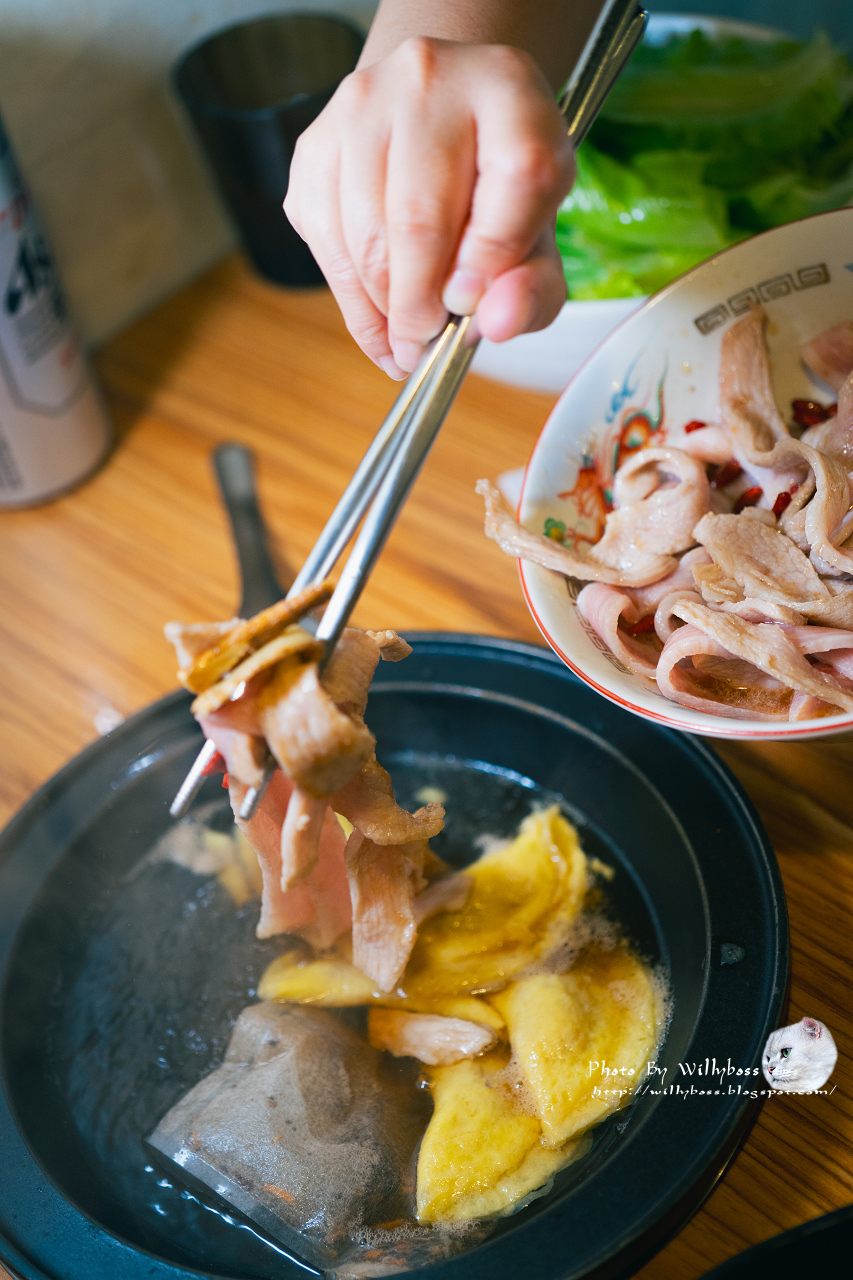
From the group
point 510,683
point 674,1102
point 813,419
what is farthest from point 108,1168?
point 813,419

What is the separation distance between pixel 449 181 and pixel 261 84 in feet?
3.92

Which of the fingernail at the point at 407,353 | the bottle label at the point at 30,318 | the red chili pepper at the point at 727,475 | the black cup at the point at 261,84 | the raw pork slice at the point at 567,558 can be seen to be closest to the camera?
the fingernail at the point at 407,353

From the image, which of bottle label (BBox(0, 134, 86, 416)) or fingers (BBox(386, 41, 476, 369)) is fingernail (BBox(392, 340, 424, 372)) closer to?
fingers (BBox(386, 41, 476, 369))

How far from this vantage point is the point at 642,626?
3.01 ft

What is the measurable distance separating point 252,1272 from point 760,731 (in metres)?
0.56

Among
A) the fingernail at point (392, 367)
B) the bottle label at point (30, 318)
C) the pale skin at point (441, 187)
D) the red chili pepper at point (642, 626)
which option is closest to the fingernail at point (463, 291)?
the pale skin at point (441, 187)

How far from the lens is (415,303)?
0.72 m

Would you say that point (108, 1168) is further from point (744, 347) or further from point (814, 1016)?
point (744, 347)

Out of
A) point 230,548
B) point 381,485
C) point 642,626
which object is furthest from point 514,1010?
point 230,548

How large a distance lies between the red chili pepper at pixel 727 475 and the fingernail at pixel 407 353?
14.7 inches

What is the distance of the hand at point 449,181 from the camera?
2.20ft

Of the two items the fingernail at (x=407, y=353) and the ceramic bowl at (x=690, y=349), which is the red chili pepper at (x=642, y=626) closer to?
the ceramic bowl at (x=690, y=349)

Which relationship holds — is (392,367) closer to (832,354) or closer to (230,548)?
(832,354)

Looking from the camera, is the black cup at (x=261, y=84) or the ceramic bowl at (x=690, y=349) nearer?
the ceramic bowl at (x=690, y=349)
